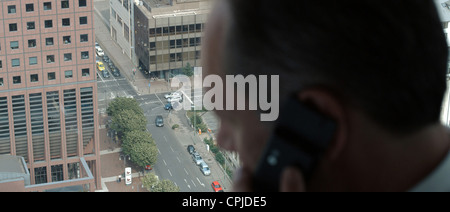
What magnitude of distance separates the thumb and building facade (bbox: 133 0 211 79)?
2151 centimetres

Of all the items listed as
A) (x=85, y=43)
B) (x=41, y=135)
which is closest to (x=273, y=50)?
(x=85, y=43)

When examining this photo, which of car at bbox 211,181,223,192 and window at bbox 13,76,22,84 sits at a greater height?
window at bbox 13,76,22,84

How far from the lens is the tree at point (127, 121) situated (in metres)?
20.1

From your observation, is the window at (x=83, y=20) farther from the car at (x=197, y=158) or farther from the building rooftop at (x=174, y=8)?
the building rooftop at (x=174, y=8)

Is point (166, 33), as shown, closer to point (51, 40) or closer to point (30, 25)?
point (51, 40)

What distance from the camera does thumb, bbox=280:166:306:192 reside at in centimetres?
79

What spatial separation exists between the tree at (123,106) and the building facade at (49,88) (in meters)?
1.89

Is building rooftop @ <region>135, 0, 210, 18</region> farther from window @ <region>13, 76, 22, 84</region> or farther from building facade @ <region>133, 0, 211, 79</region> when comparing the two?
window @ <region>13, 76, 22, 84</region>

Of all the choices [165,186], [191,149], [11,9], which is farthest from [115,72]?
[11,9]

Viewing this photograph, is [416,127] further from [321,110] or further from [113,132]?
[113,132]

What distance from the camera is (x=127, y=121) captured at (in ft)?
66.1

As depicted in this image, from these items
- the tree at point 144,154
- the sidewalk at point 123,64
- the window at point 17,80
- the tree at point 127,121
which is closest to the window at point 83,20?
the window at point 17,80

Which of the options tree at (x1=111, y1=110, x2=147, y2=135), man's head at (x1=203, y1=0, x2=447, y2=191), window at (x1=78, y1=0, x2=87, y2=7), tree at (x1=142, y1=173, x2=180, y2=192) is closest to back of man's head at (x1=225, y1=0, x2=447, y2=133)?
man's head at (x1=203, y1=0, x2=447, y2=191)

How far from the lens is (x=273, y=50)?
0.81 m
